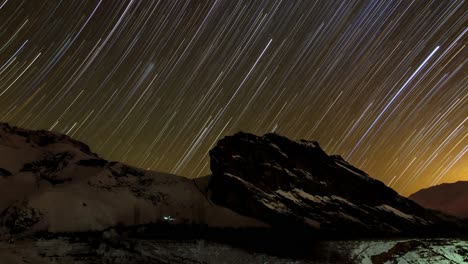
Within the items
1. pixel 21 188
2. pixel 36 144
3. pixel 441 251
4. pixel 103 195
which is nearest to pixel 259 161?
pixel 103 195

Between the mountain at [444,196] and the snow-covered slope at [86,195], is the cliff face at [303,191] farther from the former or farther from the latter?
the mountain at [444,196]

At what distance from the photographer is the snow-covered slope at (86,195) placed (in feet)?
98.5

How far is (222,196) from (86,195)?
51.8 feet

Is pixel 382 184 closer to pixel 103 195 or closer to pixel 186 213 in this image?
pixel 186 213

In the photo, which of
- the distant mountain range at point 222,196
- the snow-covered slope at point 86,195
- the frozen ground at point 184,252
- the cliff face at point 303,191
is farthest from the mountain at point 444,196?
the snow-covered slope at point 86,195

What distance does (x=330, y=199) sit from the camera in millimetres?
45406

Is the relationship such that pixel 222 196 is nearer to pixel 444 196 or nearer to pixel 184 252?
pixel 184 252

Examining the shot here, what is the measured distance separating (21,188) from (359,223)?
39007mm

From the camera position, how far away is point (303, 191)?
45938 millimetres

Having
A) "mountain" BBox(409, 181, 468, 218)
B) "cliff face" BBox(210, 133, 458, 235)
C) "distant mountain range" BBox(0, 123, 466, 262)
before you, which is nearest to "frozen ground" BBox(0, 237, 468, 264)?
"distant mountain range" BBox(0, 123, 466, 262)

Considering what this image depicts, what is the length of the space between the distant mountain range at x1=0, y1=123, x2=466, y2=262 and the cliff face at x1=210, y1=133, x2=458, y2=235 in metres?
0.16

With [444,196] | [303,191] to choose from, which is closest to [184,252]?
[303,191]

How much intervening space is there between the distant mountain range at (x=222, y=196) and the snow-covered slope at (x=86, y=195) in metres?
0.11

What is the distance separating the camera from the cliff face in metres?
39.6
